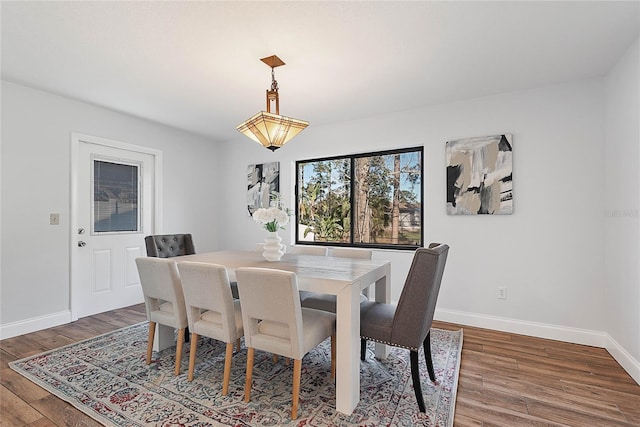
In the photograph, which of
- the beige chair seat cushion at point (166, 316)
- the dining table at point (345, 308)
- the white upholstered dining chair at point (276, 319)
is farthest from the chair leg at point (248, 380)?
the beige chair seat cushion at point (166, 316)

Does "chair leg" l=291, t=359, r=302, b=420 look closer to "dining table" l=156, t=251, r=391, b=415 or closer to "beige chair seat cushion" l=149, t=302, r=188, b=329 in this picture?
"dining table" l=156, t=251, r=391, b=415

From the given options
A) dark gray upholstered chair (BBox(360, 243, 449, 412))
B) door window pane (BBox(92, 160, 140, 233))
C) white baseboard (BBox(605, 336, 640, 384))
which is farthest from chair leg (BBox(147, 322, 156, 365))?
white baseboard (BBox(605, 336, 640, 384))

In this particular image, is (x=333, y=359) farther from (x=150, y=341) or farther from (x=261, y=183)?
(x=261, y=183)

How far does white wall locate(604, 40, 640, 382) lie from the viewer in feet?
7.47

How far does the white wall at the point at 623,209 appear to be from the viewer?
2275 mm

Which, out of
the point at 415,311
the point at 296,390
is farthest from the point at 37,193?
the point at 415,311

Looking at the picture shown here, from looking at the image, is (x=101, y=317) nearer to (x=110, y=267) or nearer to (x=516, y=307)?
(x=110, y=267)

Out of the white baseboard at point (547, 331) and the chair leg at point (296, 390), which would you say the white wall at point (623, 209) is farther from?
the chair leg at point (296, 390)

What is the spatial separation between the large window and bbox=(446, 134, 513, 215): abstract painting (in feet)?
1.41

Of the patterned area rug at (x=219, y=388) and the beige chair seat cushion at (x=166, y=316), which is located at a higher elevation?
the beige chair seat cushion at (x=166, y=316)

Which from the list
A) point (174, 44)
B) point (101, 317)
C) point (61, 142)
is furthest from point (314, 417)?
point (61, 142)

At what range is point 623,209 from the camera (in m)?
2.48

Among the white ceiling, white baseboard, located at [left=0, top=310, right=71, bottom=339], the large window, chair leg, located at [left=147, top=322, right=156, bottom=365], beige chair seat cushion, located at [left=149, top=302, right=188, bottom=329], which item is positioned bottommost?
white baseboard, located at [left=0, top=310, right=71, bottom=339]

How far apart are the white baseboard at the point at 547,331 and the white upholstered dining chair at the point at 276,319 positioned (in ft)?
6.70
